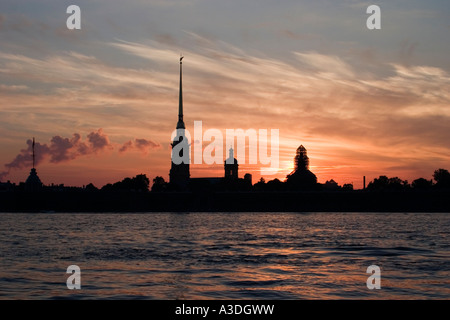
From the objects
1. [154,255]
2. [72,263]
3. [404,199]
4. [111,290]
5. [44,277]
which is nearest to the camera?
[111,290]

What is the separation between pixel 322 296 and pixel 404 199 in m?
181

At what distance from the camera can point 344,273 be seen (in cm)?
2978

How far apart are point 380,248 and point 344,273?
17848 mm

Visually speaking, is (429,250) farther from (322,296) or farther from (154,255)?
(322,296)

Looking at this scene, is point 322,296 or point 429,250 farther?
point 429,250
